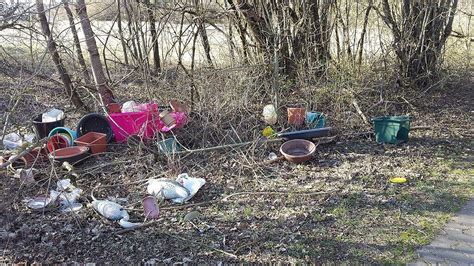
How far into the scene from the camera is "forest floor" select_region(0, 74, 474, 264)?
3350 mm

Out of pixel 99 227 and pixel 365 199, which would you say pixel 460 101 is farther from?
pixel 99 227

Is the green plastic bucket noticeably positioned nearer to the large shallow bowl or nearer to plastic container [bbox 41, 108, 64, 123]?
the large shallow bowl

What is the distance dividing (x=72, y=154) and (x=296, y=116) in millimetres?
2960

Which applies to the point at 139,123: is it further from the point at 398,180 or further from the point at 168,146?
the point at 398,180

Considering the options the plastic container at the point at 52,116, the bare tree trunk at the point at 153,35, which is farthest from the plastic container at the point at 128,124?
the bare tree trunk at the point at 153,35

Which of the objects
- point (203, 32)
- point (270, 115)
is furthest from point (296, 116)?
point (203, 32)

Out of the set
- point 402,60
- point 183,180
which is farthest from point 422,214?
point 402,60

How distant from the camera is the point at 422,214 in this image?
12.4 ft

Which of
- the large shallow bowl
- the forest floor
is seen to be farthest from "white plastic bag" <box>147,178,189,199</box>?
the large shallow bowl

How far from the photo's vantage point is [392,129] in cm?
541

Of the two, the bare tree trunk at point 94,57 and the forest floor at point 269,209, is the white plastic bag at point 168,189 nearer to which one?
the forest floor at point 269,209

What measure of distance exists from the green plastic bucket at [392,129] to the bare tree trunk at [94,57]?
387 cm

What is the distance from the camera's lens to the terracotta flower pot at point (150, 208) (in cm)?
389

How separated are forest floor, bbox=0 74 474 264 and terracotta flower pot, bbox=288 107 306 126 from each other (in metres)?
0.56
